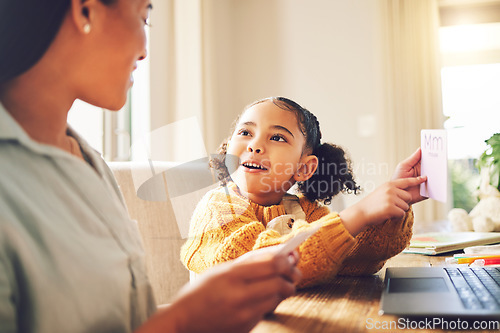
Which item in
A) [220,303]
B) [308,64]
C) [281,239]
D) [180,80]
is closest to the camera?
[220,303]

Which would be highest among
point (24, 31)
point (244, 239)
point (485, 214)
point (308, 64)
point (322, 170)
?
point (308, 64)

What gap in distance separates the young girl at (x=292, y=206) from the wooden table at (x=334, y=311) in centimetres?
4

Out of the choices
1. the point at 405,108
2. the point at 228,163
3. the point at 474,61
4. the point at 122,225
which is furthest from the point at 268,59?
the point at 122,225

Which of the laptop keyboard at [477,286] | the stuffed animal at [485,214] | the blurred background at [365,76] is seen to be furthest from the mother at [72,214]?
the blurred background at [365,76]

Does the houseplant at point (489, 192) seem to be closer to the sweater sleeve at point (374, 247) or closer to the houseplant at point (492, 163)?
the houseplant at point (492, 163)

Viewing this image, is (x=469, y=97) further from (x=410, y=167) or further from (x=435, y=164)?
(x=435, y=164)

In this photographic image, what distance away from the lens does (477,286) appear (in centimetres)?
74

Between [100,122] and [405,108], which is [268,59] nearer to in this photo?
[405,108]

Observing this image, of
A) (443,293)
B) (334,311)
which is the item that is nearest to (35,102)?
(334,311)

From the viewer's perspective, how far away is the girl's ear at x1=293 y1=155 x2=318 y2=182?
1.36 meters

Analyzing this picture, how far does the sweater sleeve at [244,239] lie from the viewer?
842 mm

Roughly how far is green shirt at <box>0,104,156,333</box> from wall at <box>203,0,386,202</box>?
3305 mm

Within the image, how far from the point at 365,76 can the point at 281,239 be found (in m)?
3.43

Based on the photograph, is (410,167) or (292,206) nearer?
(410,167)
